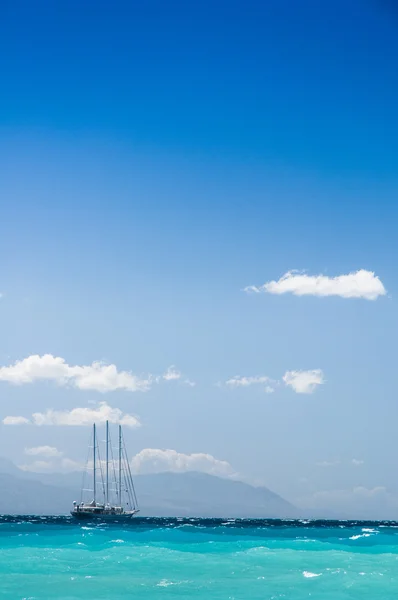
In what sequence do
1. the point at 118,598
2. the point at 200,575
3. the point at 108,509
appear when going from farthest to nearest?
the point at 108,509
the point at 200,575
the point at 118,598

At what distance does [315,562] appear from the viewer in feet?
80.9

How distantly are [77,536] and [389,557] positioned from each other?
13.5 meters

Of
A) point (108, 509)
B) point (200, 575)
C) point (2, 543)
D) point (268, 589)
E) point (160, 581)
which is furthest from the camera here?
point (108, 509)

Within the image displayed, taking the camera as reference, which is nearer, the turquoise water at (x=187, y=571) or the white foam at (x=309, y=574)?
the turquoise water at (x=187, y=571)

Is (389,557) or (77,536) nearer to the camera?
(389,557)

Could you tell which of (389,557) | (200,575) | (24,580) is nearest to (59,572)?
(24,580)

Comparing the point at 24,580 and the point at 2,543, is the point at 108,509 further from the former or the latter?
the point at 24,580

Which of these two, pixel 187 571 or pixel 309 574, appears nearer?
pixel 309 574

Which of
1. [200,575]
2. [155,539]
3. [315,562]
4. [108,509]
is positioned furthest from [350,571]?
[108,509]

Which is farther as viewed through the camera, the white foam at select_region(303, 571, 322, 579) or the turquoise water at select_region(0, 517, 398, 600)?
the white foam at select_region(303, 571, 322, 579)

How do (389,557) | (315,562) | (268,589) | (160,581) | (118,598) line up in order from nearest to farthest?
1. (118,598)
2. (268,589)
3. (160,581)
4. (315,562)
5. (389,557)

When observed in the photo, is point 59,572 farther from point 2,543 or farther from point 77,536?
point 77,536

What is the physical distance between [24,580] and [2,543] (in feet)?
38.9

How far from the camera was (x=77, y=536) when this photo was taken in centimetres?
3353
